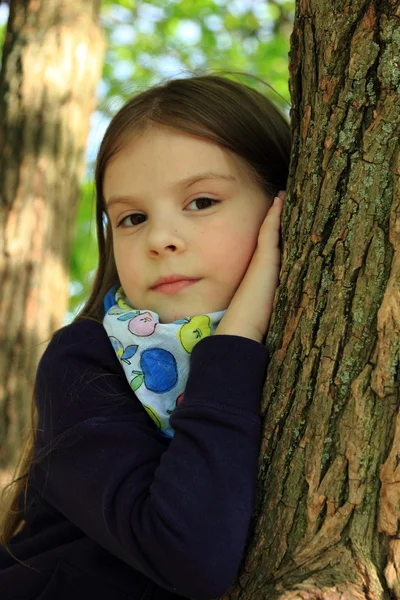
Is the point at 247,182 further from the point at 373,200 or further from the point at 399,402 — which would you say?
the point at 399,402

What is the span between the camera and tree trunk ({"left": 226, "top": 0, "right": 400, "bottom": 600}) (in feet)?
4.61

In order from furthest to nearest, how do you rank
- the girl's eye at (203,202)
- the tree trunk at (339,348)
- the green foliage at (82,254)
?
1. the green foliage at (82,254)
2. the girl's eye at (203,202)
3. the tree trunk at (339,348)

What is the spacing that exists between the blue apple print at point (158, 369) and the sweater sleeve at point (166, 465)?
71 millimetres

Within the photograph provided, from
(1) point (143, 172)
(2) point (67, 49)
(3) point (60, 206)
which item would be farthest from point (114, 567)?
(2) point (67, 49)

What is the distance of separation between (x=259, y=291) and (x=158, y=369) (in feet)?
1.09

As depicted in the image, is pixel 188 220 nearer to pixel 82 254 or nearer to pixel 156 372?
pixel 156 372

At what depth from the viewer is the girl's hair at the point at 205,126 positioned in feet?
6.71

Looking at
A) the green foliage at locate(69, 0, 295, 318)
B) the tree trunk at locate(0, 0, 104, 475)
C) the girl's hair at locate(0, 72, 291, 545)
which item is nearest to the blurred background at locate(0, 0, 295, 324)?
the green foliage at locate(69, 0, 295, 318)

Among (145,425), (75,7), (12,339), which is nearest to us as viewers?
(145,425)

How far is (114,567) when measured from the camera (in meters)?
1.83

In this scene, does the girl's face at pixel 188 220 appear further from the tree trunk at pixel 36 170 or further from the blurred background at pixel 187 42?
the blurred background at pixel 187 42

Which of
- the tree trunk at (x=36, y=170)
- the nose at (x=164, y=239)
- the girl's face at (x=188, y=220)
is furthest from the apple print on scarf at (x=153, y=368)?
the tree trunk at (x=36, y=170)

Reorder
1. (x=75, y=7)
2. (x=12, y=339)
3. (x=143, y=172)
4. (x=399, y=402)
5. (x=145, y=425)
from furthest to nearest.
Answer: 1. (x=75, y=7)
2. (x=12, y=339)
3. (x=143, y=172)
4. (x=145, y=425)
5. (x=399, y=402)

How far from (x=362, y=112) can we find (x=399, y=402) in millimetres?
565
